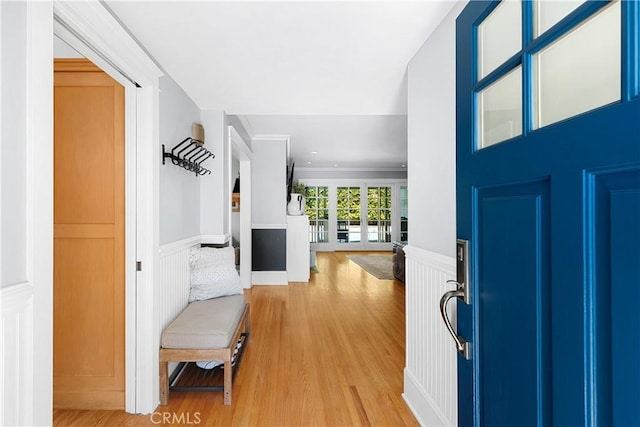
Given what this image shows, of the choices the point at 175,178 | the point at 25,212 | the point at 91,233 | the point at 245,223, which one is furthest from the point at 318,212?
the point at 25,212

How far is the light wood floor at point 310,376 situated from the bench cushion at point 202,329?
0.40 m

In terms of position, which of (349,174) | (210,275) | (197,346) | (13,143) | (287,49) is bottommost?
(197,346)

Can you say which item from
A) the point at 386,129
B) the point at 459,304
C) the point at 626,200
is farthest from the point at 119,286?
the point at 386,129

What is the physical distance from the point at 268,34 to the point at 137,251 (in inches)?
59.5

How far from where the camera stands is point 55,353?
1976mm

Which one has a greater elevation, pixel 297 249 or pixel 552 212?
pixel 552 212

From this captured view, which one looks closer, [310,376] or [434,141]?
[434,141]

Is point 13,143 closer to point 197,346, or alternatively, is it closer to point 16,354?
point 16,354

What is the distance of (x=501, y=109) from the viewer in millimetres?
816

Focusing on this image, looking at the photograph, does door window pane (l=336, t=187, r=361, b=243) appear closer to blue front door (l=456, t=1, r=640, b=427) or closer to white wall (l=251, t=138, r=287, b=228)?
white wall (l=251, t=138, r=287, b=228)

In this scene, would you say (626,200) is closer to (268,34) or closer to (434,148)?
(434,148)

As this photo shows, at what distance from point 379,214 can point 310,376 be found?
7.71 metres

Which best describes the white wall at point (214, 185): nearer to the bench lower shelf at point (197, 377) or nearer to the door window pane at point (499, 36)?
the bench lower shelf at point (197, 377)

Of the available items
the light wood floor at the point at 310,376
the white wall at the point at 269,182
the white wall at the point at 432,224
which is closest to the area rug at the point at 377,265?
the light wood floor at the point at 310,376
